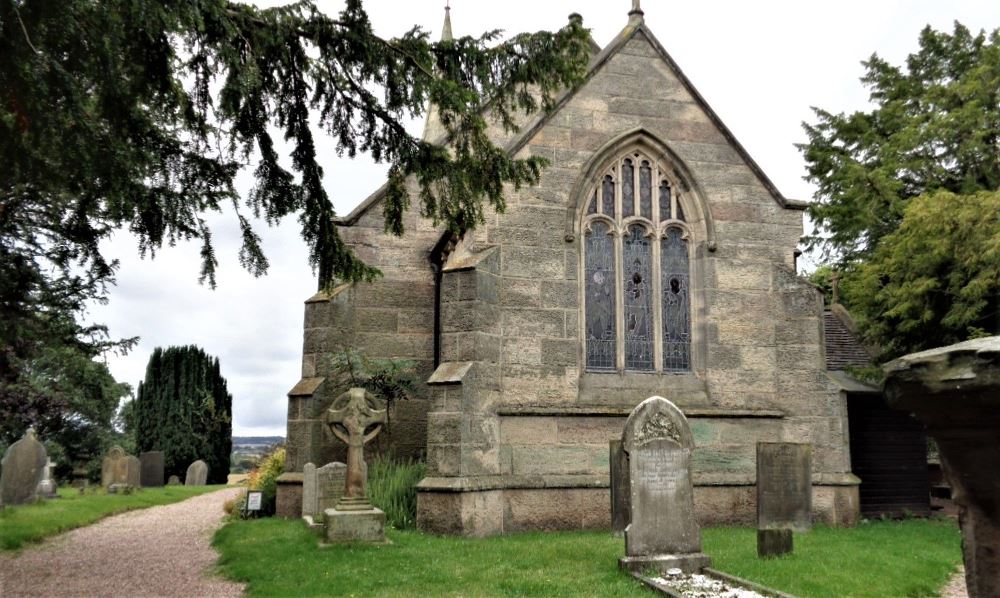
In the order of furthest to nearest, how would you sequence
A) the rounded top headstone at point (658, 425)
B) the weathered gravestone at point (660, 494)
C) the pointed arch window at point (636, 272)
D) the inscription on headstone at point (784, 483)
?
the pointed arch window at point (636, 272) < the inscription on headstone at point (784, 483) < the rounded top headstone at point (658, 425) < the weathered gravestone at point (660, 494)

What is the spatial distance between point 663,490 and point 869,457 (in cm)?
935

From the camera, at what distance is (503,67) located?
25.5ft

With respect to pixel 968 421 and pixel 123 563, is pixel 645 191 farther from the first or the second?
pixel 968 421

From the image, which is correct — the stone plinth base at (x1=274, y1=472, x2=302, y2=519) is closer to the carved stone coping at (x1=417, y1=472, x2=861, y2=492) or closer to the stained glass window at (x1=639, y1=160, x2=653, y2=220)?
the carved stone coping at (x1=417, y1=472, x2=861, y2=492)

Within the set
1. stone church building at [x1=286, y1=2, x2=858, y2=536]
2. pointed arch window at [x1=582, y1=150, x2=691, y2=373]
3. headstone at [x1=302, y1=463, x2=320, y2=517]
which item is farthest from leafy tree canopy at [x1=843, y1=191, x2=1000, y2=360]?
headstone at [x1=302, y1=463, x2=320, y2=517]

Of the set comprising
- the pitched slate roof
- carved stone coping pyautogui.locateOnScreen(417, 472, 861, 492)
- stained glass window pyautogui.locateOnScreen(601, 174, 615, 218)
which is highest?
stained glass window pyautogui.locateOnScreen(601, 174, 615, 218)

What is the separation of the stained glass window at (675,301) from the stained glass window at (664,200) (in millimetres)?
275

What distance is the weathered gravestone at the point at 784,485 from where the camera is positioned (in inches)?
420

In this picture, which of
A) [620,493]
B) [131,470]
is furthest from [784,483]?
[131,470]

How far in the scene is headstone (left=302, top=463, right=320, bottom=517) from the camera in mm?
13164

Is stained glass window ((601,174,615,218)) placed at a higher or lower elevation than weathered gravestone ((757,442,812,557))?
higher

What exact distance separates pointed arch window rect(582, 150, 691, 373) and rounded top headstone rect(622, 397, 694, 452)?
3.83 meters

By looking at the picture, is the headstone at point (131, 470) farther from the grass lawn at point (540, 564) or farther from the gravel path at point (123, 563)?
the grass lawn at point (540, 564)

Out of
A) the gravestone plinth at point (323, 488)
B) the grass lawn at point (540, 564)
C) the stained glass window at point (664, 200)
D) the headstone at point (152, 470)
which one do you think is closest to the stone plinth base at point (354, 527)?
the grass lawn at point (540, 564)
